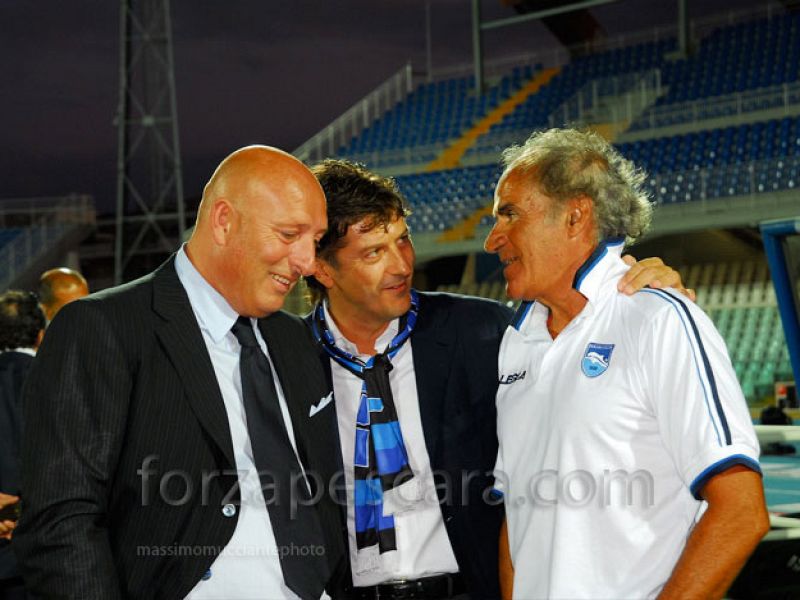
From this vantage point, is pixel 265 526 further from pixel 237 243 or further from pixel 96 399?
pixel 237 243

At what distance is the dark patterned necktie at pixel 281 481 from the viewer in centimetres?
218

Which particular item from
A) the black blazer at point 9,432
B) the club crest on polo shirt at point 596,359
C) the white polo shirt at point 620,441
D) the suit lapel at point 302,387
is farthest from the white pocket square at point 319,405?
the black blazer at point 9,432

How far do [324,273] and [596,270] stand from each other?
1.02 m

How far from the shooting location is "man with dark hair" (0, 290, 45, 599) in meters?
4.51

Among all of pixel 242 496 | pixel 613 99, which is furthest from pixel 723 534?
pixel 613 99

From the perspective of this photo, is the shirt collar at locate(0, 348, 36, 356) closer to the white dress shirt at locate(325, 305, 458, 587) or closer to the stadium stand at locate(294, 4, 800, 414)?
the white dress shirt at locate(325, 305, 458, 587)

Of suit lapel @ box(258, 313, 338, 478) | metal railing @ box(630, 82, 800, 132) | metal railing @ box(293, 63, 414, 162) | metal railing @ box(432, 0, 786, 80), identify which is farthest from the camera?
metal railing @ box(293, 63, 414, 162)

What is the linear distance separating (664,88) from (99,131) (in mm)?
24588

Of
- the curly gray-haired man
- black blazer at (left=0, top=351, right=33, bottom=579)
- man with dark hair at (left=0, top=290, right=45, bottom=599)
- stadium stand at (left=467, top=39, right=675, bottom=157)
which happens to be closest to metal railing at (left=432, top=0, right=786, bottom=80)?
stadium stand at (left=467, top=39, right=675, bottom=157)

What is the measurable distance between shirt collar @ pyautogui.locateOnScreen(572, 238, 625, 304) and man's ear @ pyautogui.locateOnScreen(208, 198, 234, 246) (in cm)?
79

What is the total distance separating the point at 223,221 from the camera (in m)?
2.28

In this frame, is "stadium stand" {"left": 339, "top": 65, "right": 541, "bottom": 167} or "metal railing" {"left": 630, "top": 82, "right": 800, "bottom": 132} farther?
"stadium stand" {"left": 339, "top": 65, "right": 541, "bottom": 167}

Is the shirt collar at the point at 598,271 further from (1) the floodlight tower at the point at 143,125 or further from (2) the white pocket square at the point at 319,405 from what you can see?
(1) the floodlight tower at the point at 143,125

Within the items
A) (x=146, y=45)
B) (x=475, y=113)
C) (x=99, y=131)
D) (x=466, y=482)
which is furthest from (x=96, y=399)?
(x=99, y=131)
